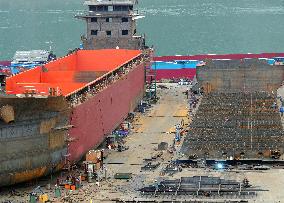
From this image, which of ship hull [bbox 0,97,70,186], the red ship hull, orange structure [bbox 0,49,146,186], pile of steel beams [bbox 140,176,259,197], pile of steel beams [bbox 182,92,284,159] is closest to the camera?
pile of steel beams [bbox 140,176,259,197]

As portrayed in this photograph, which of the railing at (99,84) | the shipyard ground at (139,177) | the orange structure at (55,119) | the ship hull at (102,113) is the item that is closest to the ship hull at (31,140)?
the orange structure at (55,119)

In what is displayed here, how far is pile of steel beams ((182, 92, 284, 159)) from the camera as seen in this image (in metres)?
24.2

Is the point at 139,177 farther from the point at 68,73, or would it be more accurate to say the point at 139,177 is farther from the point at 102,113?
the point at 68,73

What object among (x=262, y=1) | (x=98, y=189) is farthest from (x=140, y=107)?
(x=262, y=1)

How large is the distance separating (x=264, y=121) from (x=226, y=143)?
185 inches

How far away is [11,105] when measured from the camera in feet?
65.4

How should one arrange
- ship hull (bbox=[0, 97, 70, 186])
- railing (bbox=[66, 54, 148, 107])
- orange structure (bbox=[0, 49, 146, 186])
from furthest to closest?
railing (bbox=[66, 54, 148, 107]), orange structure (bbox=[0, 49, 146, 186]), ship hull (bbox=[0, 97, 70, 186])

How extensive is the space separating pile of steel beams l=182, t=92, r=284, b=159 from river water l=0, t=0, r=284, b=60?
5415 cm

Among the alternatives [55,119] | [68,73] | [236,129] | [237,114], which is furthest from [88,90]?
[237,114]

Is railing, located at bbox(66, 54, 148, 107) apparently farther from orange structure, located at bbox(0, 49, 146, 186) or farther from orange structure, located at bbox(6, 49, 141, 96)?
orange structure, located at bbox(6, 49, 141, 96)

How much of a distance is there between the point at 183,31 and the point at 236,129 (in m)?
88.4

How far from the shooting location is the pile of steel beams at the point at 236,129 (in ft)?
79.4

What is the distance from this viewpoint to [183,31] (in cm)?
11500

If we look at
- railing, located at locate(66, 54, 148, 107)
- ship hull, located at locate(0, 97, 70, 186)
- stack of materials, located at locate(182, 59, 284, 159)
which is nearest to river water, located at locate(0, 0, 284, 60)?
stack of materials, located at locate(182, 59, 284, 159)
